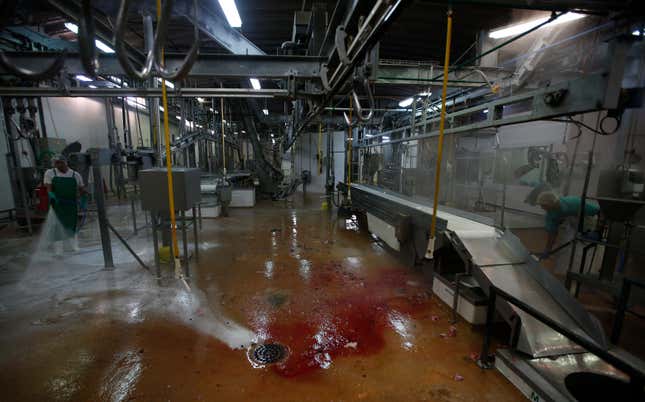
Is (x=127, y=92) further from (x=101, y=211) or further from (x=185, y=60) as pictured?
(x=185, y=60)

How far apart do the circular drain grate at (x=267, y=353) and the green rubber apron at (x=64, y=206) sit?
4.74 meters

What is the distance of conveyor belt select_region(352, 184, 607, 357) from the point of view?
2.05m

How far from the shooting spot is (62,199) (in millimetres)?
4609

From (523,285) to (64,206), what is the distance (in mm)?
6961

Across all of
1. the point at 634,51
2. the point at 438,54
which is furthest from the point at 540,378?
the point at 438,54

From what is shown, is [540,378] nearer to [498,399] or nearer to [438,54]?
[498,399]

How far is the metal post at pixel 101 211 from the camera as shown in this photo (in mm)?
3463

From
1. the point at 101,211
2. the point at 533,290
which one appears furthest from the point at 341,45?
the point at 101,211

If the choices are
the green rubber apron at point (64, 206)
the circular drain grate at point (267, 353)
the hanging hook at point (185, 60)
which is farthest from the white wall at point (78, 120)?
the circular drain grate at point (267, 353)

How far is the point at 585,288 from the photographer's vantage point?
3.45 m

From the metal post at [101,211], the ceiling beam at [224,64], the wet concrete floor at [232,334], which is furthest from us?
the metal post at [101,211]

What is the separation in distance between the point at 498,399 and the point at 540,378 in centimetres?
32

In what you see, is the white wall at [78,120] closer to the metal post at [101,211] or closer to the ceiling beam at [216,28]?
the metal post at [101,211]

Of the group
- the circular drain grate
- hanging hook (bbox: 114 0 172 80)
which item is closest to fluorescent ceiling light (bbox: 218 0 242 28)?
hanging hook (bbox: 114 0 172 80)
